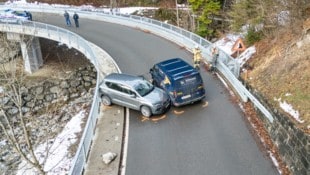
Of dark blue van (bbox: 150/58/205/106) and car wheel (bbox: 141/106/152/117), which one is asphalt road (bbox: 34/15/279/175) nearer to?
car wheel (bbox: 141/106/152/117)

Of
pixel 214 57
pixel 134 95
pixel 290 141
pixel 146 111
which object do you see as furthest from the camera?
pixel 214 57

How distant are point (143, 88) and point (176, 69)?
196 cm

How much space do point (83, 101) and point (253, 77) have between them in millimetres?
14906

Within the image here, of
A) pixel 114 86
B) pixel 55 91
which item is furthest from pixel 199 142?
pixel 55 91

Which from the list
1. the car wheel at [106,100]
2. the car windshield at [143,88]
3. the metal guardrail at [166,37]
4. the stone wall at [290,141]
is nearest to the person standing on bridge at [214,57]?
the metal guardrail at [166,37]

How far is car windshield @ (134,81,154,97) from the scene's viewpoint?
1957 centimetres

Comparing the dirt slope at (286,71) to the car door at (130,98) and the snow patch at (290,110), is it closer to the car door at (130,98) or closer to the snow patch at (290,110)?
the snow patch at (290,110)

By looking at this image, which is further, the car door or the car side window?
the car side window

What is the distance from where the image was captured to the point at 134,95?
63.6 feet

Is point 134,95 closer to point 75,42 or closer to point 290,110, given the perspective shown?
point 290,110

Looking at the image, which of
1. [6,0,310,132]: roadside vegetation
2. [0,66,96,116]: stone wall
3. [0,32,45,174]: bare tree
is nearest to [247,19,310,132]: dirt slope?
[6,0,310,132]: roadside vegetation

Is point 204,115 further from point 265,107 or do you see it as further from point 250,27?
point 250,27

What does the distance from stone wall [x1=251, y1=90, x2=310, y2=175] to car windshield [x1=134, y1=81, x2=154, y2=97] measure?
5749 millimetres

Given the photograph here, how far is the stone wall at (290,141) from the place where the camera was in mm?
13102
